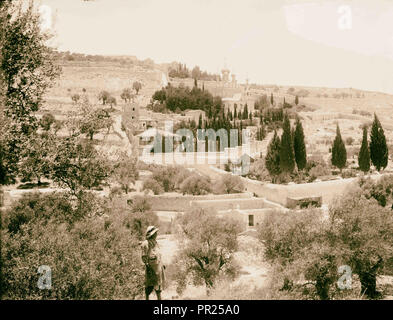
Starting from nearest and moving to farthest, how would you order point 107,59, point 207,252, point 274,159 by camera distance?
point 207,252
point 274,159
point 107,59

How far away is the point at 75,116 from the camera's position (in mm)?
5414

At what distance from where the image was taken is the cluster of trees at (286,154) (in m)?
21.9

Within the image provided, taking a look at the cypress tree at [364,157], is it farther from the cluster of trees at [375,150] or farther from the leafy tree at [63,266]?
the leafy tree at [63,266]

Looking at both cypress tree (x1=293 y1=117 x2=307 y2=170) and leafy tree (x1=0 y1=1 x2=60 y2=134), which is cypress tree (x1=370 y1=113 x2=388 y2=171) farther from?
leafy tree (x1=0 y1=1 x2=60 y2=134)

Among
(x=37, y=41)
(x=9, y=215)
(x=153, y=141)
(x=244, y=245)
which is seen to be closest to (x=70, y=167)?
(x=37, y=41)

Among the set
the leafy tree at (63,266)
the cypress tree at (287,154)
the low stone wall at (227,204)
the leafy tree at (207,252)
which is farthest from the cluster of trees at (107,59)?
the leafy tree at (63,266)

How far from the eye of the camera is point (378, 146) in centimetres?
2202

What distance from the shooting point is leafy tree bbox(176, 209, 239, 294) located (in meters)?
12.2

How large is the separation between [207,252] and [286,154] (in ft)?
34.8

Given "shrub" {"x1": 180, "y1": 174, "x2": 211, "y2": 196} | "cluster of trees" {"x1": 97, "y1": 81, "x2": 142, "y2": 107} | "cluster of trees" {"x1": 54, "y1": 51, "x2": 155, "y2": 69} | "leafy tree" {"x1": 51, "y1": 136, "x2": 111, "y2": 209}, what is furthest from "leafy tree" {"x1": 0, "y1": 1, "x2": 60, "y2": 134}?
"cluster of trees" {"x1": 54, "y1": 51, "x2": 155, "y2": 69}

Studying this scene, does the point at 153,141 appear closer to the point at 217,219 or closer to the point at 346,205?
the point at 217,219

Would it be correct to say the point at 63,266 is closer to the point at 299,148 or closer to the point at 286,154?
the point at 286,154

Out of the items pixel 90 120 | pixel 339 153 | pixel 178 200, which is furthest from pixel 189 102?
pixel 90 120

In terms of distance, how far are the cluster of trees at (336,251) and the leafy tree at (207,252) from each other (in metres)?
1.54
